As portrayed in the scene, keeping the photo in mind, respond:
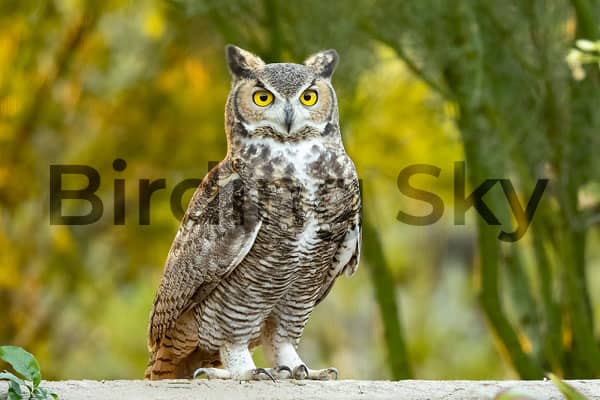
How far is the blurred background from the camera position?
4.96 metres

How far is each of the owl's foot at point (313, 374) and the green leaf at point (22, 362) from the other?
1099mm

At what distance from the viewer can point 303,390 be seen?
128 inches

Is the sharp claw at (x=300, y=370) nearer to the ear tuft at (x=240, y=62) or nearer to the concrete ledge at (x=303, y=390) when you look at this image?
the concrete ledge at (x=303, y=390)

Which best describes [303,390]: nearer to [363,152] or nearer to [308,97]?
[308,97]

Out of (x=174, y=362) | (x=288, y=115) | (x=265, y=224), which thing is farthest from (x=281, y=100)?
(x=174, y=362)

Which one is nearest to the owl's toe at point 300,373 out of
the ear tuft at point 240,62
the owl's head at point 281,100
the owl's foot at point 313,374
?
the owl's foot at point 313,374

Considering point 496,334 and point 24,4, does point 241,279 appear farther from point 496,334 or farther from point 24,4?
point 24,4

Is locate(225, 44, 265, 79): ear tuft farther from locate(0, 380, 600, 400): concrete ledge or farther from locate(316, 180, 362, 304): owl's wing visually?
locate(0, 380, 600, 400): concrete ledge

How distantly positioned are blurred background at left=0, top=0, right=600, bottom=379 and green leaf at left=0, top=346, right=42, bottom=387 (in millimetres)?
2080

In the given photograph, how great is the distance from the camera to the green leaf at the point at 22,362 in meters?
2.68

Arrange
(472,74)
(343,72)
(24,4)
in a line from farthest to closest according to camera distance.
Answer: (24,4), (343,72), (472,74)

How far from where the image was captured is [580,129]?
510 centimetres

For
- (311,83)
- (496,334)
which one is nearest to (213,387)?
(311,83)

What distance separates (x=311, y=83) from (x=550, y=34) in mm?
1900
